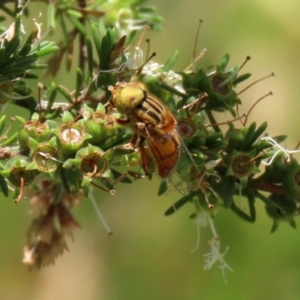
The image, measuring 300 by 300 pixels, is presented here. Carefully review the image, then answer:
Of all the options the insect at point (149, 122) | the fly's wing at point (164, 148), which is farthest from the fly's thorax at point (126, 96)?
the fly's wing at point (164, 148)

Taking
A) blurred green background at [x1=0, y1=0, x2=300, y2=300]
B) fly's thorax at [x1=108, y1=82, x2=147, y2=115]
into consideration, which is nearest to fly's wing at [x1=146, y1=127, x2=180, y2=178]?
fly's thorax at [x1=108, y1=82, x2=147, y2=115]

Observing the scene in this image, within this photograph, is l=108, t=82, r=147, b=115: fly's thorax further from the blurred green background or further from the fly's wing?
the blurred green background

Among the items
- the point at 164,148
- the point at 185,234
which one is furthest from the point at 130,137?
the point at 185,234

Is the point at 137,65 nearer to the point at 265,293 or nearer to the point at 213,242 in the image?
the point at 213,242

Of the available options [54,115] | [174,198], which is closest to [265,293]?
[174,198]

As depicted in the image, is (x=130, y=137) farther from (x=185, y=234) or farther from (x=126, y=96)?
(x=185, y=234)

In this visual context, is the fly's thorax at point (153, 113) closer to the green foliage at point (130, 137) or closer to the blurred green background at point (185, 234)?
the green foliage at point (130, 137)
